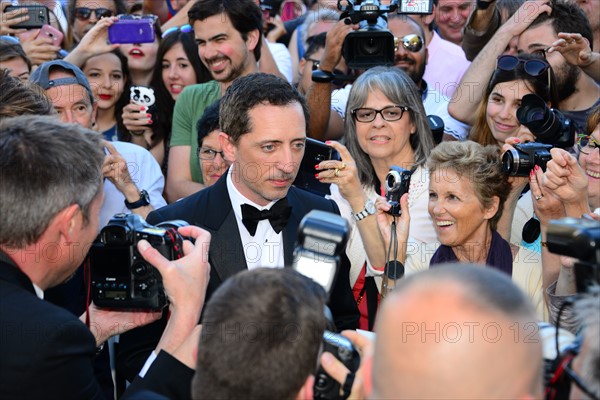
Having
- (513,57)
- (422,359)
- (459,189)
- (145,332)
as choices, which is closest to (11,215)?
(145,332)

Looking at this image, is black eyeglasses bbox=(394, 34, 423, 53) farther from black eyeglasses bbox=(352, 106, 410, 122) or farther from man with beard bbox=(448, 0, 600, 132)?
black eyeglasses bbox=(352, 106, 410, 122)

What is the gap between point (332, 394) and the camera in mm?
2332

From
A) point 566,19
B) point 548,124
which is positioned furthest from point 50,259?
point 566,19

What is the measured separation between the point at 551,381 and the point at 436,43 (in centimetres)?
441

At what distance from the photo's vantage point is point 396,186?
13.2ft

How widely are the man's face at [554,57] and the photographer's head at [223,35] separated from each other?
184 centimetres

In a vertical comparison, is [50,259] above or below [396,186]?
above

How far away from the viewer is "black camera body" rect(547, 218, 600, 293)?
7.06 feet

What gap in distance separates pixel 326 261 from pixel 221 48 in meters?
3.38

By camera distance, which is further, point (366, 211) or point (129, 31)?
point (129, 31)

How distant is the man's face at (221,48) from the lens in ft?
18.1

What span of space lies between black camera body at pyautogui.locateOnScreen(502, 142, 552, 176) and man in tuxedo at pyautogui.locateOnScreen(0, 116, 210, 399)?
5.47 feet

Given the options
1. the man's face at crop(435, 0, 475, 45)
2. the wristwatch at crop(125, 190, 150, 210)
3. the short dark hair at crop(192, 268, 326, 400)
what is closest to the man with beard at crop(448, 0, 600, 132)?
the man's face at crop(435, 0, 475, 45)

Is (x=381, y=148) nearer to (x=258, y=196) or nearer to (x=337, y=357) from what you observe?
(x=258, y=196)
